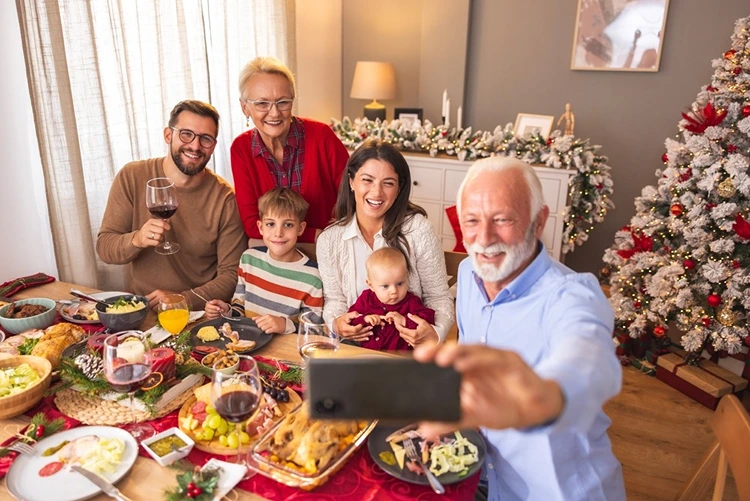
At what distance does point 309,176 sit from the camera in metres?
2.44

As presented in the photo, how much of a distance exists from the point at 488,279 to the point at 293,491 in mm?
651

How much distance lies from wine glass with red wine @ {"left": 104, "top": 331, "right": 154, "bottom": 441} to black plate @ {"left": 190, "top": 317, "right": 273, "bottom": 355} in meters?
0.39

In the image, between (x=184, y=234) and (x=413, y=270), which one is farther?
(x=184, y=234)

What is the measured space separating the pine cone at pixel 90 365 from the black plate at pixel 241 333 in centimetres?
29

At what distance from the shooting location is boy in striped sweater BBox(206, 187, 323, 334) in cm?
209

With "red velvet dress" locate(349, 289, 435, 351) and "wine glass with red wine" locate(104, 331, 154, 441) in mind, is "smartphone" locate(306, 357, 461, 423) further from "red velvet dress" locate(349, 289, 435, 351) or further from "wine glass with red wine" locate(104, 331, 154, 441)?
"red velvet dress" locate(349, 289, 435, 351)

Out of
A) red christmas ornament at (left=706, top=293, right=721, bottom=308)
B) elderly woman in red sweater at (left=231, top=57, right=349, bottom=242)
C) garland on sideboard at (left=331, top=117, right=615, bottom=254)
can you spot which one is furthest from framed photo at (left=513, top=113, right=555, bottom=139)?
elderly woman in red sweater at (left=231, top=57, right=349, bottom=242)

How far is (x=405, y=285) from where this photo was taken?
6.30ft

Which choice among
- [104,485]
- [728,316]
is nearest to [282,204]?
[104,485]

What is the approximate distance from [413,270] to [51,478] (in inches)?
50.6

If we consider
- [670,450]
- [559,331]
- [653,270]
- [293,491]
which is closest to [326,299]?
[293,491]

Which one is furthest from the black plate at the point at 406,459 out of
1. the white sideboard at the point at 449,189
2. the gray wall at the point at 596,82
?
the gray wall at the point at 596,82

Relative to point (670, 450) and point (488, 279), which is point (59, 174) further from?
point (670, 450)

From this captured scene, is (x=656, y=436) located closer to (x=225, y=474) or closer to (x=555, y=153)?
(x=555, y=153)
